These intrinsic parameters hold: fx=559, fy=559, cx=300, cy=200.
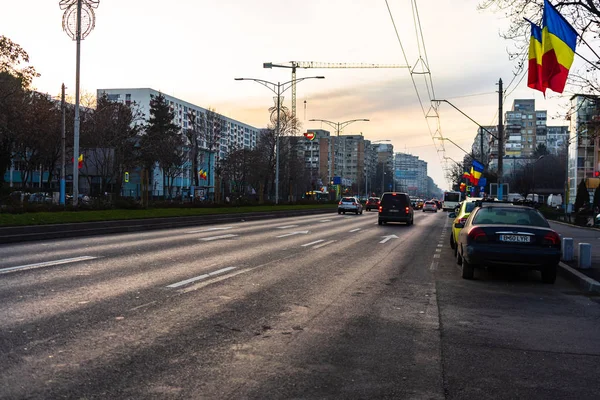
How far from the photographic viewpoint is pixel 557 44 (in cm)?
1299

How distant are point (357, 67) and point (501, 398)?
3853 inches

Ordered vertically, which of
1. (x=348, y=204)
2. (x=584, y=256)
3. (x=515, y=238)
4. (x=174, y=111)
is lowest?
(x=584, y=256)

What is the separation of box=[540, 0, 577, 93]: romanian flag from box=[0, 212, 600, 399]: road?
4977 mm

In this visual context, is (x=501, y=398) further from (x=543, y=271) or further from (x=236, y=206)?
(x=236, y=206)

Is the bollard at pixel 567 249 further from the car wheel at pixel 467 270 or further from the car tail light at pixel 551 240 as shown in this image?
the car wheel at pixel 467 270

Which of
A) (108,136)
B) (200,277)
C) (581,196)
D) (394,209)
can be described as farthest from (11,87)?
(581,196)

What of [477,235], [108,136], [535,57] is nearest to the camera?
[477,235]

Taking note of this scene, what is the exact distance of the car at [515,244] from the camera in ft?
32.8

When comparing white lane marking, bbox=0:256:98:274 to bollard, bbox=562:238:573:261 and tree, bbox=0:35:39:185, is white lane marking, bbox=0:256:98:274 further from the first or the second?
tree, bbox=0:35:39:185

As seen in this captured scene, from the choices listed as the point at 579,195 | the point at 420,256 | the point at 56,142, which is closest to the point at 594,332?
the point at 420,256

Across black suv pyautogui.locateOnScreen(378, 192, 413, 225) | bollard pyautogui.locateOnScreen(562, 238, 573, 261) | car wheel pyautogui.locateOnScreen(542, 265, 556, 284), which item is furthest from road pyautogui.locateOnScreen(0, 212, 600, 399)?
black suv pyautogui.locateOnScreen(378, 192, 413, 225)

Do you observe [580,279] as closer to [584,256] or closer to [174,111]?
[584,256]

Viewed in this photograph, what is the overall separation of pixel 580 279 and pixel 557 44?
18.9ft

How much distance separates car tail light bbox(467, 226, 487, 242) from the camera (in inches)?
404
